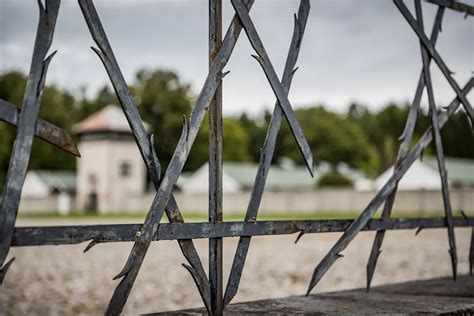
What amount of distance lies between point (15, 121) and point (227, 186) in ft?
187

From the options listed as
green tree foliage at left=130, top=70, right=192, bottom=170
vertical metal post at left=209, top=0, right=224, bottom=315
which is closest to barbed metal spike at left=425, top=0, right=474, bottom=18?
vertical metal post at left=209, top=0, right=224, bottom=315

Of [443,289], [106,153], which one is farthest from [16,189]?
[106,153]

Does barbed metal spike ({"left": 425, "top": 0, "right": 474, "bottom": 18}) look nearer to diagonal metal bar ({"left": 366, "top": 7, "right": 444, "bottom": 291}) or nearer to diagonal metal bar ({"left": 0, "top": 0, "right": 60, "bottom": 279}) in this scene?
diagonal metal bar ({"left": 366, "top": 7, "right": 444, "bottom": 291})

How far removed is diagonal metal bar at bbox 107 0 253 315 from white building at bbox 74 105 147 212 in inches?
1988

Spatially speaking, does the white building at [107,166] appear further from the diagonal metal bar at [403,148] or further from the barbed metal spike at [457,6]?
the diagonal metal bar at [403,148]

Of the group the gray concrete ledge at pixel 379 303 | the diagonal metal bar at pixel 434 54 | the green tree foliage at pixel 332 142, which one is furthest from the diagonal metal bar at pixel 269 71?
the green tree foliage at pixel 332 142

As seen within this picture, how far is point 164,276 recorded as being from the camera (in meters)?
10.3

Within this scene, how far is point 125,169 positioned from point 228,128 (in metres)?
23.8

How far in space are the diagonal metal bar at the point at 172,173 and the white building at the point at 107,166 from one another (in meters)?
50.5

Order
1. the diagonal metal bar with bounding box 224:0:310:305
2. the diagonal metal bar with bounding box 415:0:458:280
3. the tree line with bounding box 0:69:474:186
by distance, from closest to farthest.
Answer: the diagonal metal bar with bounding box 224:0:310:305 < the diagonal metal bar with bounding box 415:0:458:280 < the tree line with bounding box 0:69:474:186

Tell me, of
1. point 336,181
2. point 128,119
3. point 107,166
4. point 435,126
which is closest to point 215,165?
point 128,119

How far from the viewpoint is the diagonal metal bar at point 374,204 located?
141 inches

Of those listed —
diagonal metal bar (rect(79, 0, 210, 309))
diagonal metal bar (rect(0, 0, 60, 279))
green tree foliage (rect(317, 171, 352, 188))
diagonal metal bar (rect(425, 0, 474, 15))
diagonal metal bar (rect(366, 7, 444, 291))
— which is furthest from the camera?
green tree foliage (rect(317, 171, 352, 188))

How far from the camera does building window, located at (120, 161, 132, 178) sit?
54.4 m
